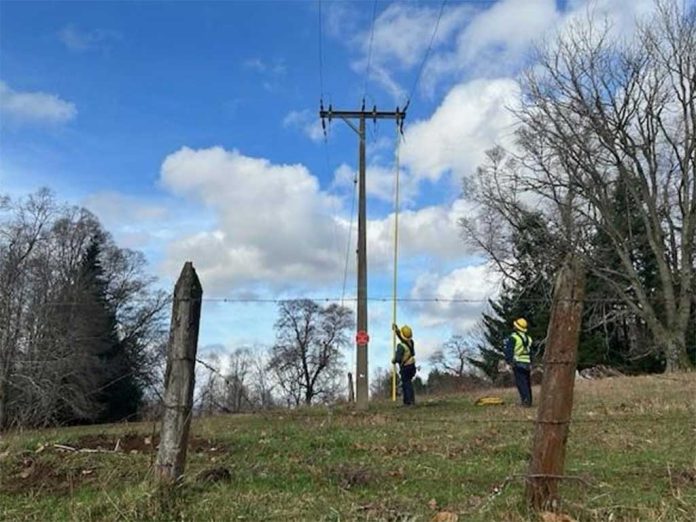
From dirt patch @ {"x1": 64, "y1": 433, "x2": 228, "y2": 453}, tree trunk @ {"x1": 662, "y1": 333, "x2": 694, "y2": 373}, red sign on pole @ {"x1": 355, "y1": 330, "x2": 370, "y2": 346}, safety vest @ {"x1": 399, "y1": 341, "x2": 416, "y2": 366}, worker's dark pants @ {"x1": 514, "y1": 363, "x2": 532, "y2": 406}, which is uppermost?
tree trunk @ {"x1": 662, "y1": 333, "x2": 694, "y2": 373}

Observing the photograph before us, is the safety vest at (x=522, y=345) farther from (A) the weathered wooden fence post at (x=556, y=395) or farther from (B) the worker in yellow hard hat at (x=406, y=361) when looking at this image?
(A) the weathered wooden fence post at (x=556, y=395)

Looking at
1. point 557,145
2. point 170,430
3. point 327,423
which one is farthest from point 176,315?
point 557,145

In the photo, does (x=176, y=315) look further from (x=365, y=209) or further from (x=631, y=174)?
(x=631, y=174)

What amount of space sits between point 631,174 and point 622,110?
3.22 m

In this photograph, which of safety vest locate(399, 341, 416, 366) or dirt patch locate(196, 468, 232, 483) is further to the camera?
safety vest locate(399, 341, 416, 366)

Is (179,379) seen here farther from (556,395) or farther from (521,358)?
(521,358)

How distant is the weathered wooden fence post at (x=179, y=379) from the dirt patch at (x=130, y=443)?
2730 millimetres

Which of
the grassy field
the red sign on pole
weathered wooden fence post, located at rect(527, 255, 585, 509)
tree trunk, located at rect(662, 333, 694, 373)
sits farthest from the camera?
tree trunk, located at rect(662, 333, 694, 373)

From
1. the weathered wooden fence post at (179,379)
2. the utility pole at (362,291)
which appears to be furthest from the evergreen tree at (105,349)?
the weathered wooden fence post at (179,379)

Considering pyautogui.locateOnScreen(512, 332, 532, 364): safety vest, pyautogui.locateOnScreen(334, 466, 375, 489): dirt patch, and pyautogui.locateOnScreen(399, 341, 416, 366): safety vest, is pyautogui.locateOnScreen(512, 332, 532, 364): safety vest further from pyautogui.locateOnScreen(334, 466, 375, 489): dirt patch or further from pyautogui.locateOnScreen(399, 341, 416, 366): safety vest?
pyautogui.locateOnScreen(334, 466, 375, 489): dirt patch

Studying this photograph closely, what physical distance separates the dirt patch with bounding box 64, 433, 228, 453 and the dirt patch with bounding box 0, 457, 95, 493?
118cm

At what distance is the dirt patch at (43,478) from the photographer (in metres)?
6.36

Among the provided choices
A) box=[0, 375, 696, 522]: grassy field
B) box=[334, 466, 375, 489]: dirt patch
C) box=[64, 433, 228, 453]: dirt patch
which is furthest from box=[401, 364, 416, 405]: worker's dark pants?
box=[334, 466, 375, 489]: dirt patch

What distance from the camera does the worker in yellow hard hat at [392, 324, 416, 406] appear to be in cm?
1717
